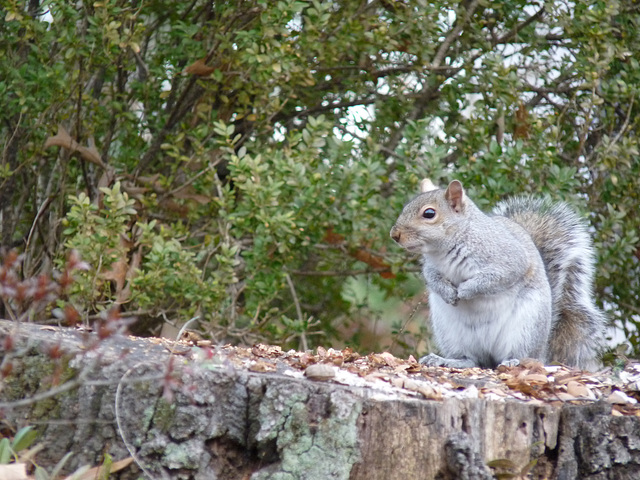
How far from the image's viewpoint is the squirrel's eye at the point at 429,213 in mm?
2770

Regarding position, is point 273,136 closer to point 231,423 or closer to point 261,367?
point 261,367

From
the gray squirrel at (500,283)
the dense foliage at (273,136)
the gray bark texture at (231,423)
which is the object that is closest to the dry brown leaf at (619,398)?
the gray bark texture at (231,423)

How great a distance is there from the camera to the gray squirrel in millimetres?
2695

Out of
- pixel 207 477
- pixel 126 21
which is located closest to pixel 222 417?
pixel 207 477

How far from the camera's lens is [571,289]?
2.99 metres

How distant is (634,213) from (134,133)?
216 centimetres

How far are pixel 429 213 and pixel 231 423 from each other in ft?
4.21

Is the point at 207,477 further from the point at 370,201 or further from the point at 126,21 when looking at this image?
the point at 126,21

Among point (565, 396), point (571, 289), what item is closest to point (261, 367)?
point (565, 396)

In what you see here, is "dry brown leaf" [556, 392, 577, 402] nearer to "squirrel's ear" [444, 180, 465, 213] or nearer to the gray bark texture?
the gray bark texture

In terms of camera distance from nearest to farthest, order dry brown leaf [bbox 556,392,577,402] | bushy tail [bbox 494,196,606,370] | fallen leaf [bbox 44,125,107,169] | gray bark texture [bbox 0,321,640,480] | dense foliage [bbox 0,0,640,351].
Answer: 1. gray bark texture [bbox 0,321,640,480]
2. dry brown leaf [bbox 556,392,577,402]
3. bushy tail [bbox 494,196,606,370]
4. dense foliage [bbox 0,0,640,351]
5. fallen leaf [bbox 44,125,107,169]

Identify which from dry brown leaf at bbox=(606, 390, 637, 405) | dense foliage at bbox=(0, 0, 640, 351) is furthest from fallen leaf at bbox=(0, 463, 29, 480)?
dense foliage at bbox=(0, 0, 640, 351)

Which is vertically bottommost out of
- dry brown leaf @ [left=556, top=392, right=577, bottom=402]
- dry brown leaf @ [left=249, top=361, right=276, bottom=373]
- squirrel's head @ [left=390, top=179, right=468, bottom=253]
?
Result: dry brown leaf @ [left=556, top=392, right=577, bottom=402]

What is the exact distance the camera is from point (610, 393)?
202 cm
